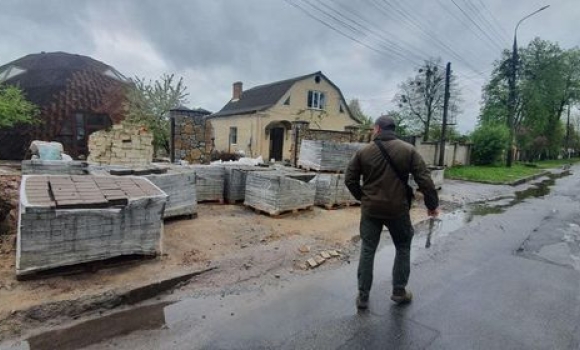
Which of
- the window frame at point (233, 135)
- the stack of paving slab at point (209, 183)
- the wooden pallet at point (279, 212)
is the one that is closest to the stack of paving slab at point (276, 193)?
the wooden pallet at point (279, 212)

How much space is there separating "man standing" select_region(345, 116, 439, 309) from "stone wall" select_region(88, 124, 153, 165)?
6.30 metres

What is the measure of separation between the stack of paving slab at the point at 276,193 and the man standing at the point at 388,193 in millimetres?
3376

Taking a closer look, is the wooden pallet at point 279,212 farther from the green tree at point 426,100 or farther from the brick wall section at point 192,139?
the green tree at point 426,100

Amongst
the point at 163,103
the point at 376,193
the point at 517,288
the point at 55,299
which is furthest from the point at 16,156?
the point at 517,288

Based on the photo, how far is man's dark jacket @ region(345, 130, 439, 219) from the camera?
316 cm

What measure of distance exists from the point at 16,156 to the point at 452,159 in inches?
984

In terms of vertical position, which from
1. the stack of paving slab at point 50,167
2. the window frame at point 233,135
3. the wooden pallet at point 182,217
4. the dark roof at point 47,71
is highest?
the dark roof at point 47,71

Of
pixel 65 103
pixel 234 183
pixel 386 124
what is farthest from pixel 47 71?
pixel 386 124

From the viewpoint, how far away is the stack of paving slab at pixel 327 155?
8.56 metres

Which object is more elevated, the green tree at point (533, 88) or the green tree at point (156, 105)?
the green tree at point (533, 88)

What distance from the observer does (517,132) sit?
35312 mm

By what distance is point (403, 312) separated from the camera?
3.21 metres

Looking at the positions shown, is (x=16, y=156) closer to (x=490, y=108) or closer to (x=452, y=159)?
(x=452, y=159)

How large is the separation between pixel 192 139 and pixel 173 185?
3.97 metres
